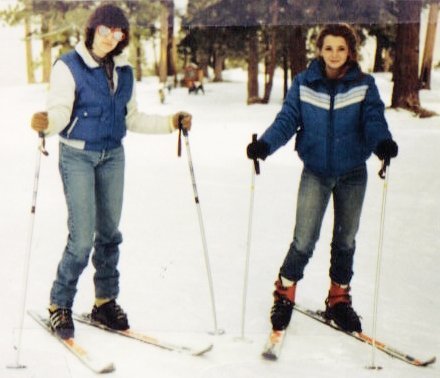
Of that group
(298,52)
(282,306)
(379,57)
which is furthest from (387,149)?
(379,57)

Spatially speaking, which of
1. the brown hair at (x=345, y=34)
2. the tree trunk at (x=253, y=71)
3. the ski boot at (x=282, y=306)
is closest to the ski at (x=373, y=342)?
the ski boot at (x=282, y=306)

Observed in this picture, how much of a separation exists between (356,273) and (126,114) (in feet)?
6.95

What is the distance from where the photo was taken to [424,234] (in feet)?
17.4

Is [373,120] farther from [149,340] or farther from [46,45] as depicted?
[46,45]

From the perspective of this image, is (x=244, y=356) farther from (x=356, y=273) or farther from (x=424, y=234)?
(x=424, y=234)

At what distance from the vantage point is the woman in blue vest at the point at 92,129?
119 inches

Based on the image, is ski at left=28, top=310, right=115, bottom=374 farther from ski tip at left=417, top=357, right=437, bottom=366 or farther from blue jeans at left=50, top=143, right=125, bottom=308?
ski tip at left=417, top=357, right=437, bottom=366

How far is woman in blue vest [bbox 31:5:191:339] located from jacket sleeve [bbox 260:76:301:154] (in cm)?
46

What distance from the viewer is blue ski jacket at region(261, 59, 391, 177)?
3.23 m

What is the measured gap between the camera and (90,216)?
3.14 meters

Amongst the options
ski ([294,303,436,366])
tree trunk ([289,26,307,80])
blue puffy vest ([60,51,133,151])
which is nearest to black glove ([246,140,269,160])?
blue puffy vest ([60,51,133,151])

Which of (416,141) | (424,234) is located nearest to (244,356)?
(424,234)

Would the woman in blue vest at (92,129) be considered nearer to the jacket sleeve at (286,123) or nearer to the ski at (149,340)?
the ski at (149,340)

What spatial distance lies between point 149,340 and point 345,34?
1.82 meters
